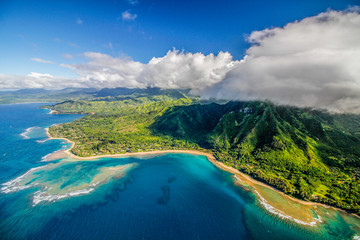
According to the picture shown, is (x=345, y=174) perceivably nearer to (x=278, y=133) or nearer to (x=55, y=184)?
(x=278, y=133)

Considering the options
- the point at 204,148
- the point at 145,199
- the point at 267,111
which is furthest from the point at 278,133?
the point at 145,199

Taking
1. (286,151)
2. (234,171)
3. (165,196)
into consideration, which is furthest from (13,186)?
(286,151)

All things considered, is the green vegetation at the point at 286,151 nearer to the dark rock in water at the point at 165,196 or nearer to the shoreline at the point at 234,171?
the shoreline at the point at 234,171

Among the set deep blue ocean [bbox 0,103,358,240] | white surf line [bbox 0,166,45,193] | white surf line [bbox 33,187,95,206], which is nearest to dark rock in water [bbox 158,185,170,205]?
deep blue ocean [bbox 0,103,358,240]

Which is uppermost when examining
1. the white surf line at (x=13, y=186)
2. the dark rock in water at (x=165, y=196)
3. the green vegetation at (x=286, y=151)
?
the green vegetation at (x=286, y=151)

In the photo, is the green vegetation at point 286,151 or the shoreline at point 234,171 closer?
the shoreline at point 234,171

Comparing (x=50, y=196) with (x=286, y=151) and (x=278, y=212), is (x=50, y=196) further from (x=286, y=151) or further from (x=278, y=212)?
(x=286, y=151)

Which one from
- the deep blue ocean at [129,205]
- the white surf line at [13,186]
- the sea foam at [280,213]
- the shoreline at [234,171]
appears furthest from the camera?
the white surf line at [13,186]

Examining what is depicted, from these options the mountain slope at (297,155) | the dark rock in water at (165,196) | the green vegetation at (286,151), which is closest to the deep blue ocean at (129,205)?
the dark rock in water at (165,196)
